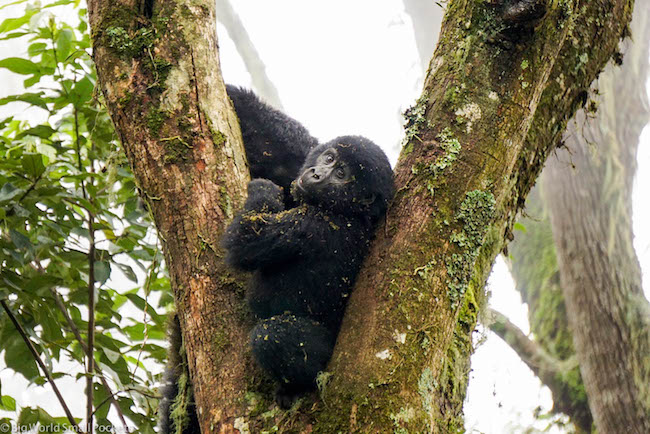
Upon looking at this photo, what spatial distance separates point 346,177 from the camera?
397cm

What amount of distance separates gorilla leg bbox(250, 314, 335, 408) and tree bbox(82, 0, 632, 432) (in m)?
0.13

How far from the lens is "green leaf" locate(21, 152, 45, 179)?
153 inches

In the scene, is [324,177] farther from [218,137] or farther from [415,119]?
[415,119]

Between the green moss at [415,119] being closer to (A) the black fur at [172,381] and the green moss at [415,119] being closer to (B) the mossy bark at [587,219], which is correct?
(A) the black fur at [172,381]

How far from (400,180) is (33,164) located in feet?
7.63

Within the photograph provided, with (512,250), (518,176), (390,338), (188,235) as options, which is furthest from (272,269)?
(512,250)

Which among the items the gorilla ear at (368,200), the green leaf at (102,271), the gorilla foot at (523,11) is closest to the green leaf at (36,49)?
the green leaf at (102,271)

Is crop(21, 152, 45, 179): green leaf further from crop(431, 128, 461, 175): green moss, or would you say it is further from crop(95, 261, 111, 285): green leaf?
crop(431, 128, 461, 175): green moss

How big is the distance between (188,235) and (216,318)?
1.57 feet

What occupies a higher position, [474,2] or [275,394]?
[474,2]

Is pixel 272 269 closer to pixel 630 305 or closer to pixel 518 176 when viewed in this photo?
pixel 518 176

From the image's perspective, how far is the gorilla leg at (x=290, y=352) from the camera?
2.84 metres

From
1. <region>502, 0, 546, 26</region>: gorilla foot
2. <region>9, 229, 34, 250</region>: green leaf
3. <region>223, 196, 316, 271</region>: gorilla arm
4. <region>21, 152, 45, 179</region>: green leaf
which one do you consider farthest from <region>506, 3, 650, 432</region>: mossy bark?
<region>9, 229, 34, 250</region>: green leaf

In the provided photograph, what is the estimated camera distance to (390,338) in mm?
2674
